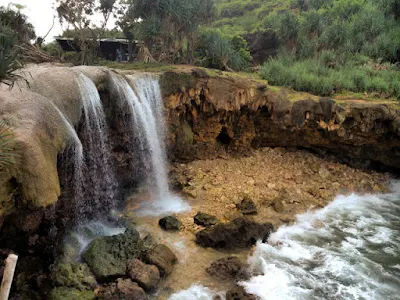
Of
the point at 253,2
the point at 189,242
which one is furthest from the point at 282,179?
the point at 253,2

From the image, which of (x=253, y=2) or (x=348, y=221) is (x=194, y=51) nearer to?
(x=348, y=221)

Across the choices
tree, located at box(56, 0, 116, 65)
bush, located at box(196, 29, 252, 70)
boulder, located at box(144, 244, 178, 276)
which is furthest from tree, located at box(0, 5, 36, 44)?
boulder, located at box(144, 244, 178, 276)

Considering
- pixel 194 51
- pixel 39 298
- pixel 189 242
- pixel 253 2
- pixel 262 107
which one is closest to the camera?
pixel 39 298

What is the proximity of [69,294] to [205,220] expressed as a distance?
454cm

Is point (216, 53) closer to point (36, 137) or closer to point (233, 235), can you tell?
point (233, 235)

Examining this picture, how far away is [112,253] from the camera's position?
8.29 meters

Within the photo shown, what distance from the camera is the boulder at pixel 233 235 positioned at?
921 cm

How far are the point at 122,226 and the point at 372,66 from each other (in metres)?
15.6

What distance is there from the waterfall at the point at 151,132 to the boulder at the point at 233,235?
2.27 metres

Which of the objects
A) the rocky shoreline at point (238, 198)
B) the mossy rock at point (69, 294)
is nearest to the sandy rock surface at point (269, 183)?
the rocky shoreline at point (238, 198)

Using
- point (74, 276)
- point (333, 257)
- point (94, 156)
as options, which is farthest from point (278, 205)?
point (74, 276)

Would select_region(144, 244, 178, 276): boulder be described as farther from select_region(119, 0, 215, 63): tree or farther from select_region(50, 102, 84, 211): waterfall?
select_region(119, 0, 215, 63): tree

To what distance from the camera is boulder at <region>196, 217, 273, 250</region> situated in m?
9.21

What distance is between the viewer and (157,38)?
17.5 meters
